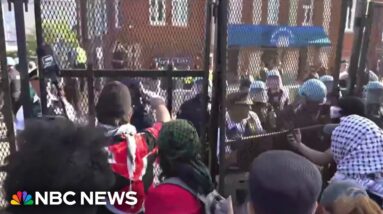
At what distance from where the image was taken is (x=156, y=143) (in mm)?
2592

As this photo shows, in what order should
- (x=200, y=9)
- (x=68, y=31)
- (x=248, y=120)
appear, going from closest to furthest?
(x=68, y=31) < (x=200, y=9) < (x=248, y=120)

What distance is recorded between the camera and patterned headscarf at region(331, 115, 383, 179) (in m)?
2.78

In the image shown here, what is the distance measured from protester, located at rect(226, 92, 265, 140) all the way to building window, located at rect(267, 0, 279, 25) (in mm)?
549

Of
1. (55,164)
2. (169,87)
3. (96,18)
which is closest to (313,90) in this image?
(169,87)

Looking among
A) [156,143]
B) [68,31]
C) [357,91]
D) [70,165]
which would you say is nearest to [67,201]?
[70,165]

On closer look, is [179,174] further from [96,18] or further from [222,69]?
[96,18]

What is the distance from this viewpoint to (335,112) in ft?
11.4

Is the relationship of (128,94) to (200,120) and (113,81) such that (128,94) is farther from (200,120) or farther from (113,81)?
(200,120)

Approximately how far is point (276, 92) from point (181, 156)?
1201mm

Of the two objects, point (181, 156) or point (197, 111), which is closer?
point (181, 156)

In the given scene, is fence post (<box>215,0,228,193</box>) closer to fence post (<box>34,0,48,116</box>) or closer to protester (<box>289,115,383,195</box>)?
protester (<box>289,115,383,195</box>)

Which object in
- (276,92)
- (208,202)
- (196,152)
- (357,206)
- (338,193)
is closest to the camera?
(357,206)

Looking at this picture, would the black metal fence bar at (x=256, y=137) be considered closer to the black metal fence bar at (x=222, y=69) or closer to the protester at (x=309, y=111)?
the protester at (x=309, y=111)

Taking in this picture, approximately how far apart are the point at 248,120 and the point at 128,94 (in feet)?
3.16
